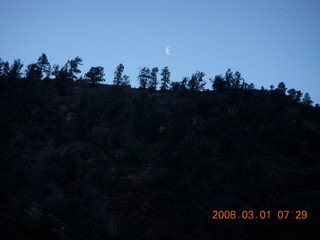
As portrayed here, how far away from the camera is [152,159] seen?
28172 mm

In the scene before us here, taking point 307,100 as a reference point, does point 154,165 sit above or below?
below

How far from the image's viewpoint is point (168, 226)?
16.6 metres

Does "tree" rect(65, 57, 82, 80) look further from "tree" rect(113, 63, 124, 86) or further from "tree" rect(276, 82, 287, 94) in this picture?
"tree" rect(276, 82, 287, 94)

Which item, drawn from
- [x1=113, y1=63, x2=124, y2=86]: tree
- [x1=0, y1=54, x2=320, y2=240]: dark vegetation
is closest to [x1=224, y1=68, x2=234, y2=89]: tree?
[x1=0, y1=54, x2=320, y2=240]: dark vegetation

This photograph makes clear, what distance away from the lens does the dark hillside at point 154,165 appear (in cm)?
1441

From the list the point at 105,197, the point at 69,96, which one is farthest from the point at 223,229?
the point at 69,96

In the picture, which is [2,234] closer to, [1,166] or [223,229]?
[1,166]

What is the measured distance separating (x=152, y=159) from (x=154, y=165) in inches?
60.7

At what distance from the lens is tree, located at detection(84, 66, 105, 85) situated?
48375 mm

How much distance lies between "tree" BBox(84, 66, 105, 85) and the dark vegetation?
4.55 m

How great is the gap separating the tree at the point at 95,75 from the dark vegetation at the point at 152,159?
14.9 feet

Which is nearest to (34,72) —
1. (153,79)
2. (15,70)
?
(15,70)

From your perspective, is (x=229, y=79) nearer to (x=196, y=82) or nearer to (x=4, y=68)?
(x=196, y=82)

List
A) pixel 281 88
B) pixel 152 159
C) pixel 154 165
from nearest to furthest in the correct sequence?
pixel 154 165
pixel 152 159
pixel 281 88
